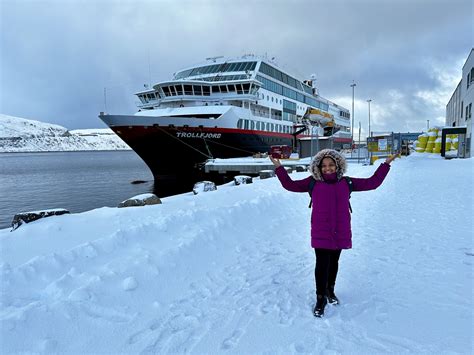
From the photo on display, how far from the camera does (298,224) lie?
646 cm

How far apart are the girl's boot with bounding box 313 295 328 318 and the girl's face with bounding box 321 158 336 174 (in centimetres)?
123

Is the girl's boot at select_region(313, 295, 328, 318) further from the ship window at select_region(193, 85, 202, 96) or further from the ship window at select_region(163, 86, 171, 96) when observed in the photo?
the ship window at select_region(163, 86, 171, 96)

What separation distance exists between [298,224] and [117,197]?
15.8 metres

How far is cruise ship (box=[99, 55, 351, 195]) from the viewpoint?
22.0 metres

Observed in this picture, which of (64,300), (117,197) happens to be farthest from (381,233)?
(117,197)

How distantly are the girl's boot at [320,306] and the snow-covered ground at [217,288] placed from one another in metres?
0.08

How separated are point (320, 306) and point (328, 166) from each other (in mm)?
1367

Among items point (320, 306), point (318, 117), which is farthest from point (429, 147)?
point (320, 306)

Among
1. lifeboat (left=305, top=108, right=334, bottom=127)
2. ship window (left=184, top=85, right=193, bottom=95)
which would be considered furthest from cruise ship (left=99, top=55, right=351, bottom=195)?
lifeboat (left=305, top=108, right=334, bottom=127)

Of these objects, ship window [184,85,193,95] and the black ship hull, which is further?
ship window [184,85,193,95]

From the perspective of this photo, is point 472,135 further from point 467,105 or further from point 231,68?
point 231,68

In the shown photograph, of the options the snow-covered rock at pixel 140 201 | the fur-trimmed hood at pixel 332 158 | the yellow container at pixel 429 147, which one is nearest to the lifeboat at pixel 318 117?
the yellow container at pixel 429 147

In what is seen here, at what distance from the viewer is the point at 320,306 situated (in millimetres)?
2949

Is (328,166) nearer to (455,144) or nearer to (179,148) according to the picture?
(179,148)
